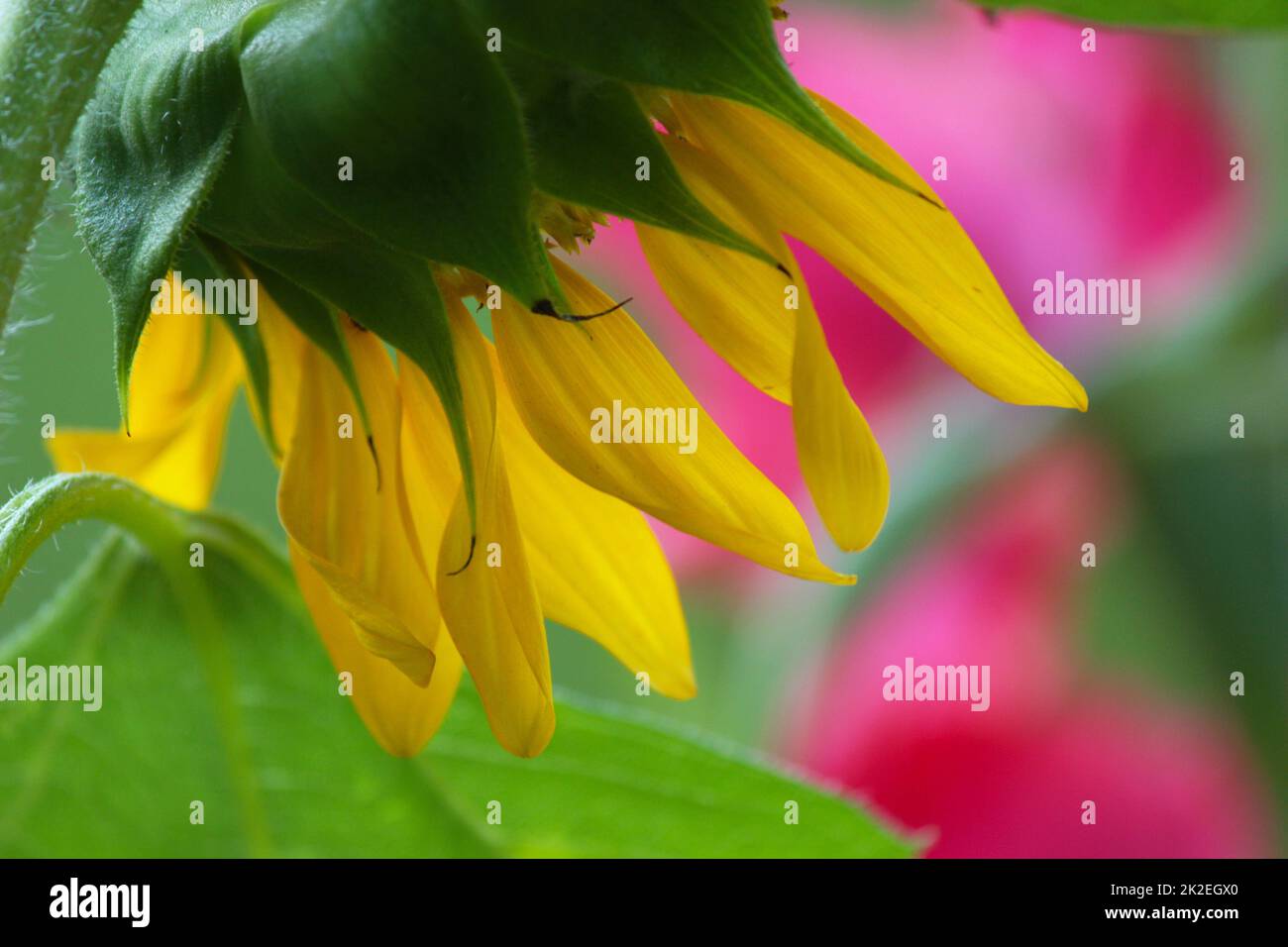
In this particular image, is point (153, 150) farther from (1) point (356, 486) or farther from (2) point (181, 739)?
(2) point (181, 739)

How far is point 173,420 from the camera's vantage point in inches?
24.6

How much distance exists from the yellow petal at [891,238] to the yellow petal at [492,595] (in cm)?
10

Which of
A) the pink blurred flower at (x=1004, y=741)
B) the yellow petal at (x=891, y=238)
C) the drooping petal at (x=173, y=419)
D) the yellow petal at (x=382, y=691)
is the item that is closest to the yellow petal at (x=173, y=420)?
the drooping petal at (x=173, y=419)

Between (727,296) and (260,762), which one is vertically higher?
(727,296)

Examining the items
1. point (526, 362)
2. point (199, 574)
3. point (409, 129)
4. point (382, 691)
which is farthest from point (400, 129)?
point (199, 574)

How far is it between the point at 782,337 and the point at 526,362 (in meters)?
0.08

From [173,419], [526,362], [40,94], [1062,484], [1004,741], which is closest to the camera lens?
[40,94]

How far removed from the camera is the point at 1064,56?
1085mm

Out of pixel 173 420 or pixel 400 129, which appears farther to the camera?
pixel 173 420

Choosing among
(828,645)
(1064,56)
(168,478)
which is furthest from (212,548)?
(1064,56)

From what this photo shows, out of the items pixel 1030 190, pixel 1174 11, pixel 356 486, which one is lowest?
pixel 356 486
